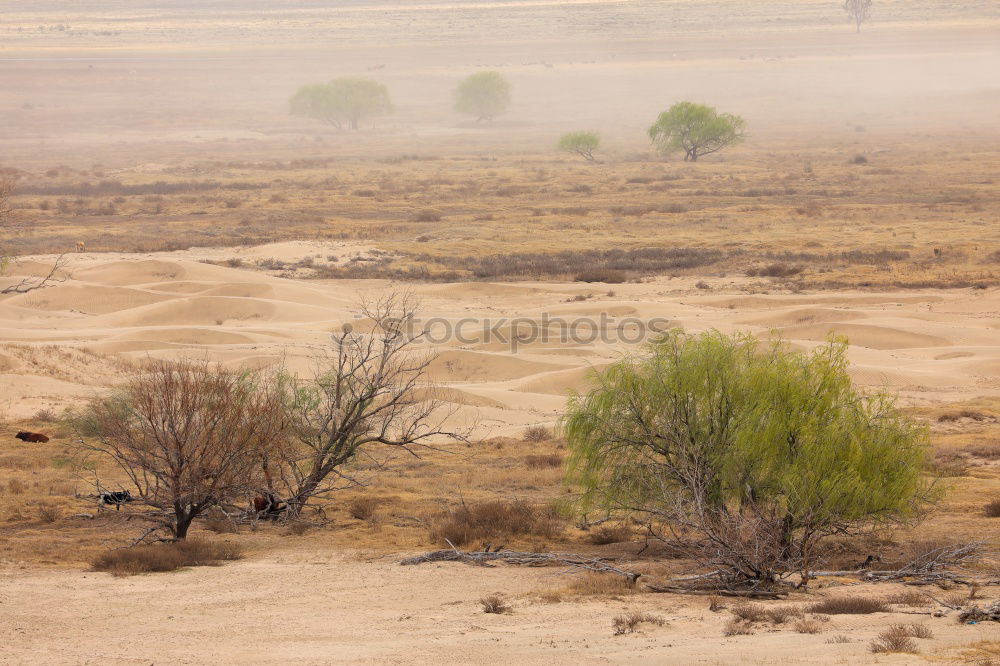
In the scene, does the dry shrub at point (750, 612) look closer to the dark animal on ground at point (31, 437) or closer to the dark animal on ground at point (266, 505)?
the dark animal on ground at point (266, 505)

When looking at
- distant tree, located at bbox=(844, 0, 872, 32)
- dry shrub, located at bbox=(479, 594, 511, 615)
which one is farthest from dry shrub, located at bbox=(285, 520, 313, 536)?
distant tree, located at bbox=(844, 0, 872, 32)

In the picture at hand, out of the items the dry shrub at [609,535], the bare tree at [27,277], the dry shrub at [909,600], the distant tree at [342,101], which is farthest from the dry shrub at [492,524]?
the distant tree at [342,101]

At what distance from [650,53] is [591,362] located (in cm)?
12524

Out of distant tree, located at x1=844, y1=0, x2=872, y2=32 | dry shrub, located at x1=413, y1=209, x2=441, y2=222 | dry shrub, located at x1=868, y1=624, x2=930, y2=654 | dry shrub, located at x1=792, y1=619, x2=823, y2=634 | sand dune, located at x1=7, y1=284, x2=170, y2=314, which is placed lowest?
dry shrub, located at x1=792, y1=619, x2=823, y2=634

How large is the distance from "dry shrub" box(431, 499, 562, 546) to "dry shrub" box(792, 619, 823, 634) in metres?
4.55

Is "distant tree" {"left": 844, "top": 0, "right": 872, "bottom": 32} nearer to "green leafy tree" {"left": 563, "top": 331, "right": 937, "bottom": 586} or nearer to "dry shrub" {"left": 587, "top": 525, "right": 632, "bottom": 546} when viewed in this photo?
"dry shrub" {"left": 587, "top": 525, "right": 632, "bottom": 546}

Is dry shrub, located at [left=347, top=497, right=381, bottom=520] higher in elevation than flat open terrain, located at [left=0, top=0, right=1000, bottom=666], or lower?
lower

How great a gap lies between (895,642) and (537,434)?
38.8 ft

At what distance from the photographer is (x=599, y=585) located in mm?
10078

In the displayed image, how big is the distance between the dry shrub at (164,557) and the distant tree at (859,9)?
15316 centimetres

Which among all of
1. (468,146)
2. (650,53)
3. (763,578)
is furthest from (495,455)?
(650,53)

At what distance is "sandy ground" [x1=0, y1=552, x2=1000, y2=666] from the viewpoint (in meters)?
7.98

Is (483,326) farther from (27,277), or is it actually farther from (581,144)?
(581,144)

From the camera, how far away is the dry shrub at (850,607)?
29.3 ft
